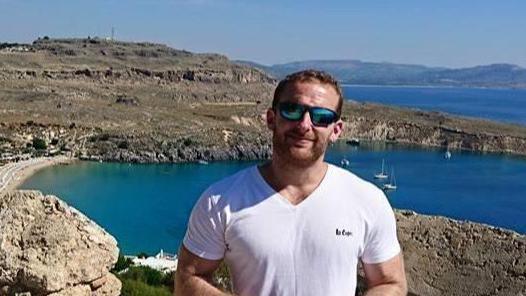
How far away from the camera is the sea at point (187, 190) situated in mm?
51594

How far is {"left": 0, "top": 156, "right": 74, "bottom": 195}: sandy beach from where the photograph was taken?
55.3 metres

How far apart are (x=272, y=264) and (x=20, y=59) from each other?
407ft

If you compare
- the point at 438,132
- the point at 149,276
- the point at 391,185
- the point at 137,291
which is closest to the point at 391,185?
the point at 391,185

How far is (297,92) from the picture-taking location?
330 centimetres

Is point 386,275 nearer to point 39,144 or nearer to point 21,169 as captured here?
point 21,169

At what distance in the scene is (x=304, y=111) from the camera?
10.7 ft

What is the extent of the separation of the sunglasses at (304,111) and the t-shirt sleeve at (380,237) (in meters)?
0.42

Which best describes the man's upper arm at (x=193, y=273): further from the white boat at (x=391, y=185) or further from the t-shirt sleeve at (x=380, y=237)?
the white boat at (x=391, y=185)

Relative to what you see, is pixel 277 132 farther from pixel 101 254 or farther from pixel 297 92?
pixel 101 254

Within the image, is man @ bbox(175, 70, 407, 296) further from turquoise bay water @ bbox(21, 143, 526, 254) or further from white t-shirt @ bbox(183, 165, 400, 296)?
turquoise bay water @ bbox(21, 143, 526, 254)

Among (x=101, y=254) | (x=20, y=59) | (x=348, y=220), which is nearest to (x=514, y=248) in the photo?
(x=101, y=254)

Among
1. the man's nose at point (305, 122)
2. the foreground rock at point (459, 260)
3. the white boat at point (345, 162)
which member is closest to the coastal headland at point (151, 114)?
the white boat at point (345, 162)

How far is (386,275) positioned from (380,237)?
7.0 inches

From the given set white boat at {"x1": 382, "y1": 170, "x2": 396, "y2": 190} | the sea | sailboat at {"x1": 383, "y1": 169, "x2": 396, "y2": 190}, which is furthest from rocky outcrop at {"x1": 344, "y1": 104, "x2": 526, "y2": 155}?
sailboat at {"x1": 383, "y1": 169, "x2": 396, "y2": 190}
